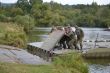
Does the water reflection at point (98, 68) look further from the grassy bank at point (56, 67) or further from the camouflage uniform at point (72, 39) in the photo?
the grassy bank at point (56, 67)

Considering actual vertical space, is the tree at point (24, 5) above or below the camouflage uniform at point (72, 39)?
below

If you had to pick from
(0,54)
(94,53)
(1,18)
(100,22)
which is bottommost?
(100,22)

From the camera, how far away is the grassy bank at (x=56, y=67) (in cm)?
1575

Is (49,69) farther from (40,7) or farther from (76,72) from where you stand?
(40,7)

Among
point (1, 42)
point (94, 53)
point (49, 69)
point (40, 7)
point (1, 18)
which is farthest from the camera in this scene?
point (40, 7)

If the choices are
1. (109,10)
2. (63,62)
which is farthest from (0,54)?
(109,10)

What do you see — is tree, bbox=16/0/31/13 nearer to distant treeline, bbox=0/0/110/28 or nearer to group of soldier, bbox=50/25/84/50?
distant treeline, bbox=0/0/110/28

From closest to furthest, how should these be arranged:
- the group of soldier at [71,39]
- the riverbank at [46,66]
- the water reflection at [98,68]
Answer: the riverbank at [46,66] < the water reflection at [98,68] < the group of soldier at [71,39]

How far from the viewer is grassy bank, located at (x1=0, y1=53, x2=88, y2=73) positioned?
1575 cm

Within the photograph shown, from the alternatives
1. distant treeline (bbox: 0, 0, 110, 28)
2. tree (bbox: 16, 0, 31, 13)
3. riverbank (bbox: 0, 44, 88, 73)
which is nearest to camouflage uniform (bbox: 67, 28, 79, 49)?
riverbank (bbox: 0, 44, 88, 73)

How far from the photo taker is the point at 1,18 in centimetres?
9525

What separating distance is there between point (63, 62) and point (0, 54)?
425 cm

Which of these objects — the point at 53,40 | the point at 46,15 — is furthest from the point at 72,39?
the point at 46,15

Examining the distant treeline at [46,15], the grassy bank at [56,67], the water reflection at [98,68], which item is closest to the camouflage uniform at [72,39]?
the water reflection at [98,68]
